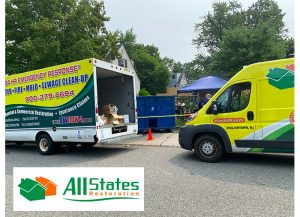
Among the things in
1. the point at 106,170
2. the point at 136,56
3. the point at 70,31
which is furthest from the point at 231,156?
the point at 136,56

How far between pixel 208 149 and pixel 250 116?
1379 mm

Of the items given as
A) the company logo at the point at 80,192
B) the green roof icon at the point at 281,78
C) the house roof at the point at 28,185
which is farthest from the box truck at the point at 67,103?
the green roof icon at the point at 281,78

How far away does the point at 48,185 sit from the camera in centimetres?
490

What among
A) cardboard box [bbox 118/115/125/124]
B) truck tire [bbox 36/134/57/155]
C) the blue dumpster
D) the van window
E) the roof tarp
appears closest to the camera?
the van window

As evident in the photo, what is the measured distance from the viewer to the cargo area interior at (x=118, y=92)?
31.6ft

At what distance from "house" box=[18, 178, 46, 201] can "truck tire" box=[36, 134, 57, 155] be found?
11.0 ft

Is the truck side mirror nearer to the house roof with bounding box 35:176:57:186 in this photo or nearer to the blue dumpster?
the house roof with bounding box 35:176:57:186

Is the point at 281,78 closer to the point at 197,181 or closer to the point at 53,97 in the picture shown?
the point at 197,181

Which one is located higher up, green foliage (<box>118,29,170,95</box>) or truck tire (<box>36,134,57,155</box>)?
green foliage (<box>118,29,170,95</box>)

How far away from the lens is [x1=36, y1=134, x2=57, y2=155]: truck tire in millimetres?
8422

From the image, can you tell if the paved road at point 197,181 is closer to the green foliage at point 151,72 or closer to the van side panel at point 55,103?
the van side panel at point 55,103

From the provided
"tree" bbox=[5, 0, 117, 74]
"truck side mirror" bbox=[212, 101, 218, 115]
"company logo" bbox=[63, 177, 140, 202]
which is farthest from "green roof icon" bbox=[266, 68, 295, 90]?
"tree" bbox=[5, 0, 117, 74]

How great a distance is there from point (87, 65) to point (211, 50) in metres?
40.9

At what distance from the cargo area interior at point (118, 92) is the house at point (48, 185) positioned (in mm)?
4496
